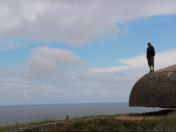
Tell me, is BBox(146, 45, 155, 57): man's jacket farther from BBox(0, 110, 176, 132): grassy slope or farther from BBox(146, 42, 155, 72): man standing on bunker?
BBox(0, 110, 176, 132): grassy slope

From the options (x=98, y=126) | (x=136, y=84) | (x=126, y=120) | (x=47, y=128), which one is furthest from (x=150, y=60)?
(x=47, y=128)

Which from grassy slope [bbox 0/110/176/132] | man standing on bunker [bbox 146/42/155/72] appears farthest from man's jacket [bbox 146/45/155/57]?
grassy slope [bbox 0/110/176/132]

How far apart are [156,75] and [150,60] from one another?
149 cm

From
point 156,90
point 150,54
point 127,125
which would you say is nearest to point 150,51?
point 150,54

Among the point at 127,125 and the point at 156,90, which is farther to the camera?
the point at 156,90

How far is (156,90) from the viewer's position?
1486 cm

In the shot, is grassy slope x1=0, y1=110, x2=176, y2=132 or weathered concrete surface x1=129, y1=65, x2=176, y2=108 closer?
grassy slope x1=0, y1=110, x2=176, y2=132

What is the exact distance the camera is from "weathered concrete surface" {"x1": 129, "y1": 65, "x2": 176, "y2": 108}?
14.4 m

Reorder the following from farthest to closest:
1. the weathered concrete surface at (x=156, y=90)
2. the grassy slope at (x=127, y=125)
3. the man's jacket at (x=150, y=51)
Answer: the man's jacket at (x=150, y=51), the weathered concrete surface at (x=156, y=90), the grassy slope at (x=127, y=125)

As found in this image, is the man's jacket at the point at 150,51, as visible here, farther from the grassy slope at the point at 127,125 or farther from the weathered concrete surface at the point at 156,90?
the grassy slope at the point at 127,125

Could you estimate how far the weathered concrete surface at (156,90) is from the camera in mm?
14422

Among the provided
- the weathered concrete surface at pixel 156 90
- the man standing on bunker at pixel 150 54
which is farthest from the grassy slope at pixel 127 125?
the man standing on bunker at pixel 150 54

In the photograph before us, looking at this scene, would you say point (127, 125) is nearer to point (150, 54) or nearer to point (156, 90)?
point (156, 90)

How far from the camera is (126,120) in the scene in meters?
13.8
